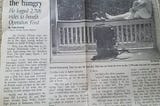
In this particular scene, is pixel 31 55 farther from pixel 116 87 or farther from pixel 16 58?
pixel 116 87

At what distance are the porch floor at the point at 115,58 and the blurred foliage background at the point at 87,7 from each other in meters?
0.09

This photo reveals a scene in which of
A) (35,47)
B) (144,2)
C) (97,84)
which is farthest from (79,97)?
(144,2)

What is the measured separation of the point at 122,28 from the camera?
57 cm

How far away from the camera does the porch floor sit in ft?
1.82

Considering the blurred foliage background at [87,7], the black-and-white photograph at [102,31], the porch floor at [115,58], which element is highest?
the blurred foliage background at [87,7]

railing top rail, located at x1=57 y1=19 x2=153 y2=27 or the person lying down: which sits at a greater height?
the person lying down

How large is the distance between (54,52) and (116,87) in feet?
0.54

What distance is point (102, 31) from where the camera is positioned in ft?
1.87

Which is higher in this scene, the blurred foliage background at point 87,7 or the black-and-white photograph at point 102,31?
the blurred foliage background at point 87,7

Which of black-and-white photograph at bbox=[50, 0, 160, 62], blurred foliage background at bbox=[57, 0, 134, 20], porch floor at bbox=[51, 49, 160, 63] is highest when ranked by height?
blurred foliage background at bbox=[57, 0, 134, 20]

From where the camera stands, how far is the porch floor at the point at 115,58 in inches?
21.9

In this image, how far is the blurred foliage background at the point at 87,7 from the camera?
1.90 ft

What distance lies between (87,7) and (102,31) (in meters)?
0.07

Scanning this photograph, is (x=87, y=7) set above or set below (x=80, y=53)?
above
